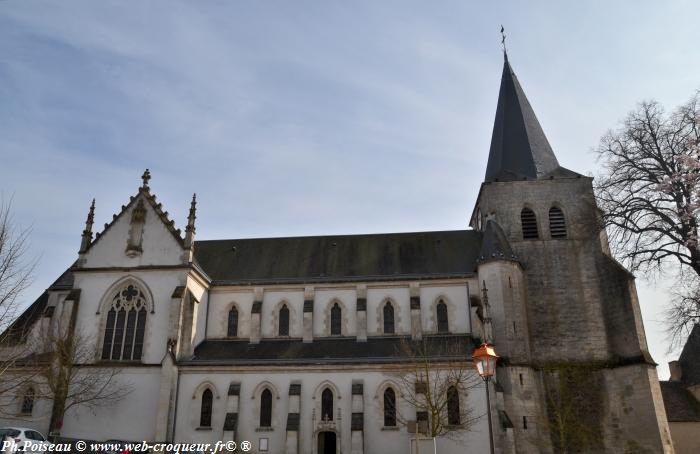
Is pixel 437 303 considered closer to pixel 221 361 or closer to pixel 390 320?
pixel 390 320

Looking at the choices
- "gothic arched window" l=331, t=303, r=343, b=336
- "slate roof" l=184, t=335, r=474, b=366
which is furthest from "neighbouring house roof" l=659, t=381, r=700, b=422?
"gothic arched window" l=331, t=303, r=343, b=336

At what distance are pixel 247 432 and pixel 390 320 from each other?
9.77 m

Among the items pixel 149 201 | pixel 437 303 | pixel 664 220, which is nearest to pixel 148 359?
pixel 149 201

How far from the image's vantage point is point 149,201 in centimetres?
3253

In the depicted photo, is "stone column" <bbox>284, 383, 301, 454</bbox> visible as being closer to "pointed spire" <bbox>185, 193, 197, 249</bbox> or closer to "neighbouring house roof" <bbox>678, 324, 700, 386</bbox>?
"pointed spire" <bbox>185, 193, 197, 249</bbox>

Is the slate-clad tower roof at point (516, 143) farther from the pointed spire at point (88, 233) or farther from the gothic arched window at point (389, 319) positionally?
the pointed spire at point (88, 233)

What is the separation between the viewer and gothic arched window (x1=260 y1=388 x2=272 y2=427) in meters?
28.2

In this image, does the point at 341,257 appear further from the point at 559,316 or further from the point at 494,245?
the point at 559,316

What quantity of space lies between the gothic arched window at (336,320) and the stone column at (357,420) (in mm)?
4370

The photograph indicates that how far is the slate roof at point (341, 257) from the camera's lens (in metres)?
33.5

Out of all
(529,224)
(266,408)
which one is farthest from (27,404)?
(529,224)

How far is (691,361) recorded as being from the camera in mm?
40938

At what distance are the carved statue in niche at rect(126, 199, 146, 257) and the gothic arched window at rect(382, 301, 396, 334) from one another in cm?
1413

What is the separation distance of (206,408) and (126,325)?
635 centimetres
